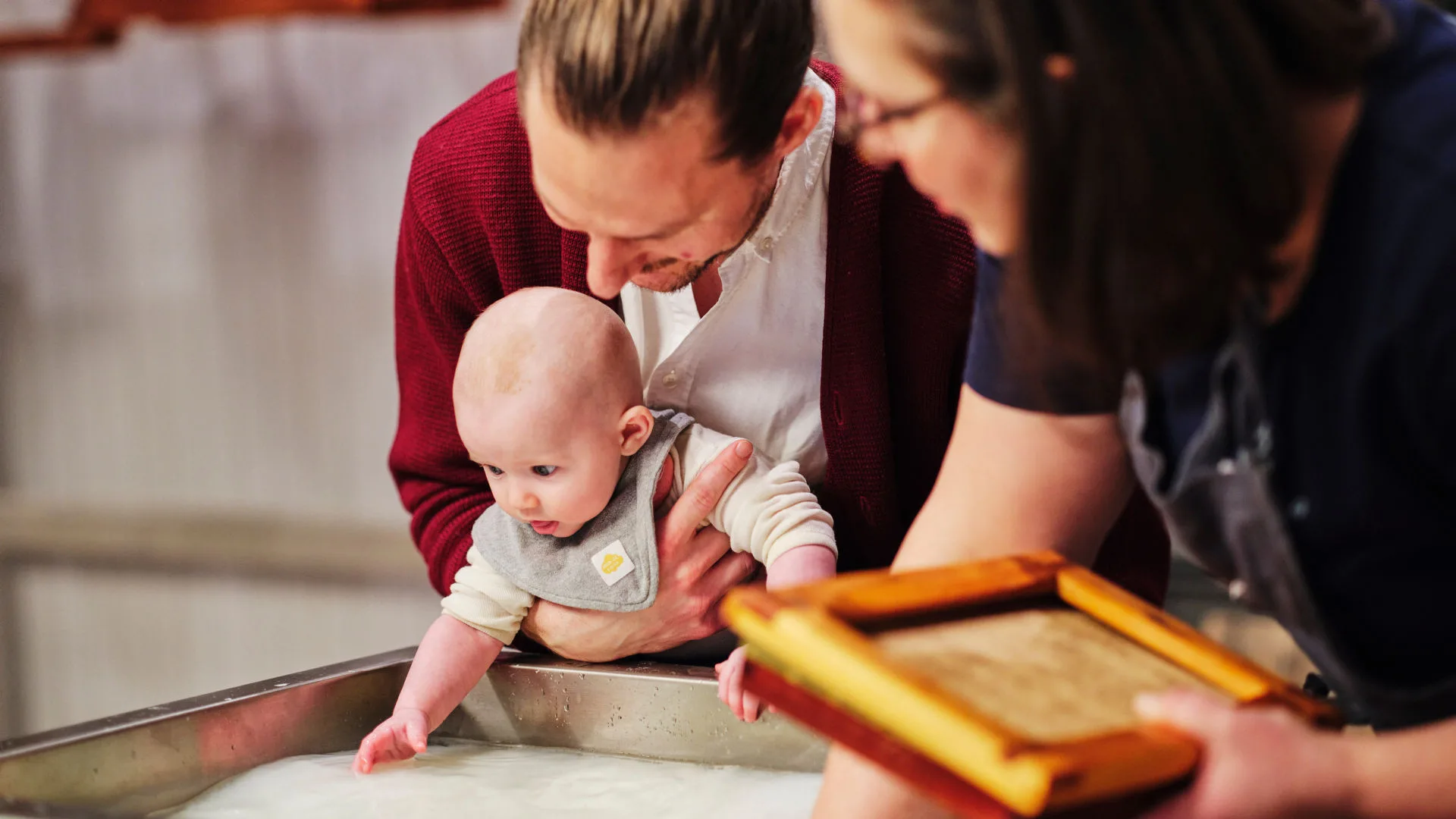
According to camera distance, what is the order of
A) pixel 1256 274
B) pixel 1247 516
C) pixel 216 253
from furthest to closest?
pixel 216 253 → pixel 1247 516 → pixel 1256 274

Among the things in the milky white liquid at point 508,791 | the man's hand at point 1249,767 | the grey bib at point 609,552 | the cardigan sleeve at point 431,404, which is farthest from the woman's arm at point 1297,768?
the cardigan sleeve at point 431,404

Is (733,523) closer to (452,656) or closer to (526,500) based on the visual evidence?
(526,500)

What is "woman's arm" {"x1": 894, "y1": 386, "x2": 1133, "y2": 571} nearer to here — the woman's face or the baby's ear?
the woman's face

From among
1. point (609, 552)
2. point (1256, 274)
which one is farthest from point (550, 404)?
point (1256, 274)

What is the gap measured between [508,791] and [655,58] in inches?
26.4

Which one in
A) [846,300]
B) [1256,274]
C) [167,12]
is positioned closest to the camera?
[1256,274]

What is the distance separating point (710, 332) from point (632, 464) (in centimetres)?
16

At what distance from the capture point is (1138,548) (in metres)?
1.44

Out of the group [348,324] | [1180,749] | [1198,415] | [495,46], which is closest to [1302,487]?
[1198,415]

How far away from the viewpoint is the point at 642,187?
1.08m

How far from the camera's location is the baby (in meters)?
1.32

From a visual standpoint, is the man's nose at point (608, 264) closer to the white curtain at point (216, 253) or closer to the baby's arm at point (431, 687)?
the baby's arm at point (431, 687)

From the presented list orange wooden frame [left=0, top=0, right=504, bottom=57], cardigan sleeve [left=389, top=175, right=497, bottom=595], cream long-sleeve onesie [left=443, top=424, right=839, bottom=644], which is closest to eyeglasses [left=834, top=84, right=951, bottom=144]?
cream long-sleeve onesie [left=443, top=424, right=839, bottom=644]

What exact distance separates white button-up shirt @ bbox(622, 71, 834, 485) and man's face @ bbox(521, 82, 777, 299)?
6.3 inches
